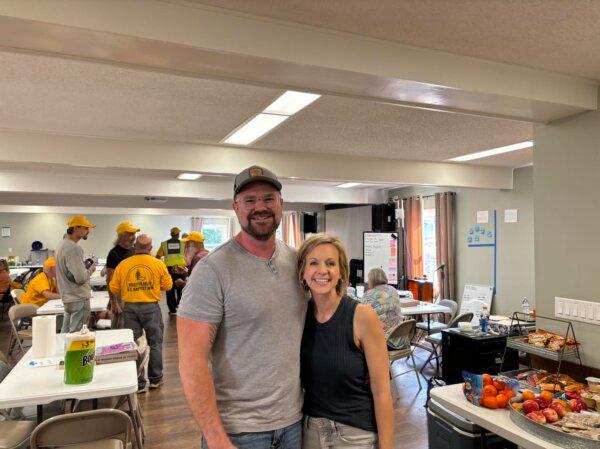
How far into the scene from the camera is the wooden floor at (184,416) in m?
3.46

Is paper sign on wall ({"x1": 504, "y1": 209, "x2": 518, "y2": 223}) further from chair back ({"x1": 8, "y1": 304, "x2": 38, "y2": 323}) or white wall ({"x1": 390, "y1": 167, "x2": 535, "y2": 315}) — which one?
chair back ({"x1": 8, "y1": 304, "x2": 38, "y2": 323})

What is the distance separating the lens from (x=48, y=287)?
5.64 m

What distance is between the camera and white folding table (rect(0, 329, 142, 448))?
2.33 m

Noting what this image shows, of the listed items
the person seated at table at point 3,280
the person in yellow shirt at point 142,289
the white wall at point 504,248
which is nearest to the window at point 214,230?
the person seated at table at point 3,280

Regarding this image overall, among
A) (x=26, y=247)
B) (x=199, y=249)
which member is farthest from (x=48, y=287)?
(x=26, y=247)

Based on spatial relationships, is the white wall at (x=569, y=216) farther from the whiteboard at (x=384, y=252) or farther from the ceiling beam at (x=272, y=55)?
the whiteboard at (x=384, y=252)

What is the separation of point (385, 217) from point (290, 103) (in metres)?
5.89

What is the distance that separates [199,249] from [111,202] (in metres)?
2.54

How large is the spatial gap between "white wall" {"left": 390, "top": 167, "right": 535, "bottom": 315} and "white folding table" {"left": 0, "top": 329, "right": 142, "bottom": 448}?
530 centimetres

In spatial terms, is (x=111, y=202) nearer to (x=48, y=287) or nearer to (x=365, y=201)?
(x=48, y=287)

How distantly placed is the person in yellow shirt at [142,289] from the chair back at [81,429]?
7.65 feet

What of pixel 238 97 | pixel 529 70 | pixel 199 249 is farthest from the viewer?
pixel 199 249

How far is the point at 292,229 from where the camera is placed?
13.8 metres

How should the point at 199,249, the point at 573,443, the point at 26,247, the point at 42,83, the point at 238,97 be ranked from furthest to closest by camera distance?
the point at 26,247, the point at 199,249, the point at 238,97, the point at 42,83, the point at 573,443
